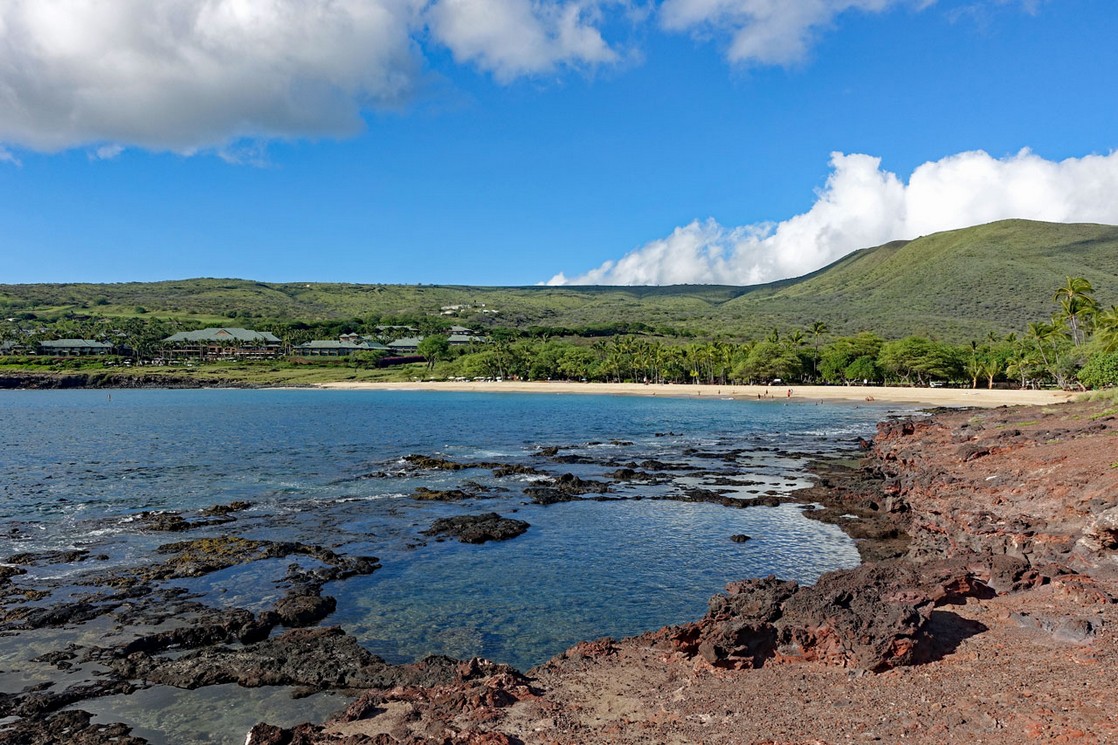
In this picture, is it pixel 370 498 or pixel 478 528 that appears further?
pixel 370 498

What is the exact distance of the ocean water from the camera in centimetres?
1792

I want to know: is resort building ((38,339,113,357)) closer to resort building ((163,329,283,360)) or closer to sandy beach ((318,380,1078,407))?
resort building ((163,329,283,360))

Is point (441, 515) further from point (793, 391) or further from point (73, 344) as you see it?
point (73, 344)

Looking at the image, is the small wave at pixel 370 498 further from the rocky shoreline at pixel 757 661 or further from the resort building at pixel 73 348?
the resort building at pixel 73 348

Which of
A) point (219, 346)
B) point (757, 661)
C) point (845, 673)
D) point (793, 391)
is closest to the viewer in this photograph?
point (845, 673)

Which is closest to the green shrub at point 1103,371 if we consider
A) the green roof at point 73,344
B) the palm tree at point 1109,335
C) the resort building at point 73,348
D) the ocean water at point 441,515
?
the palm tree at point 1109,335


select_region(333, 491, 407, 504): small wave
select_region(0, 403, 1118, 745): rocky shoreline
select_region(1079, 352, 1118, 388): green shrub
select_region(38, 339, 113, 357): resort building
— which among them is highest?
select_region(38, 339, 113, 357): resort building

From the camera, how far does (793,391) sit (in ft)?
390

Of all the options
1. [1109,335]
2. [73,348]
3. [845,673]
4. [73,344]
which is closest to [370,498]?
[845,673]

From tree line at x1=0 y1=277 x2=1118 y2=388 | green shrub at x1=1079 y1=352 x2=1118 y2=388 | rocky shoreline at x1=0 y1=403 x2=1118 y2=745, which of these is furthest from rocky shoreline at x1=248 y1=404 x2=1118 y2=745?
tree line at x1=0 y1=277 x2=1118 y2=388

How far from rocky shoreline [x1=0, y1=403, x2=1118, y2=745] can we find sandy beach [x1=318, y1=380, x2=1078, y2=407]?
70.3 meters

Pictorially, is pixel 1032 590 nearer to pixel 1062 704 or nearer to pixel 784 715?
pixel 1062 704

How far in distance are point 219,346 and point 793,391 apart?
499 ft

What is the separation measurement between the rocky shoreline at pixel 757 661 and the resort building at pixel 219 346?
184295mm
